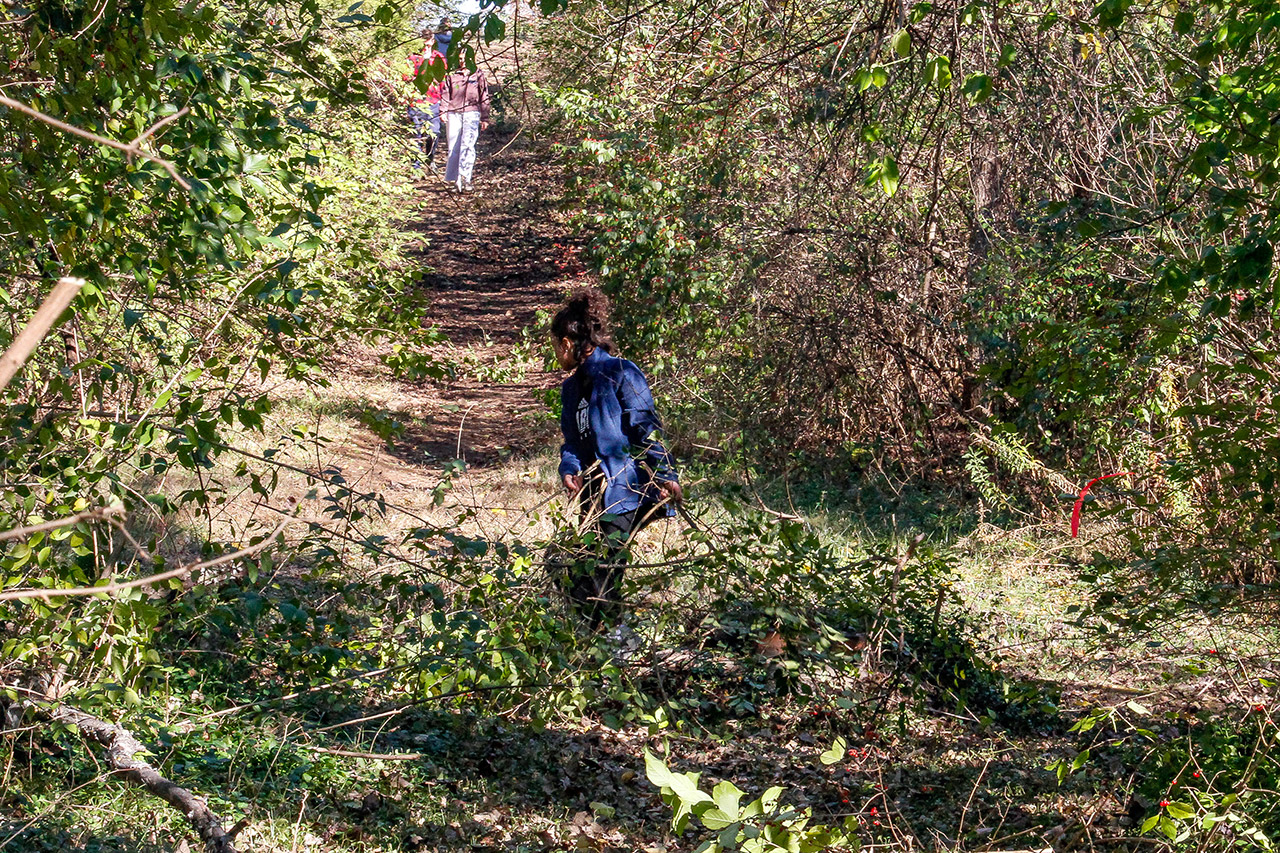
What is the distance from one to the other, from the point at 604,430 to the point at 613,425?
0.16ft

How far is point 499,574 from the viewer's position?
4648 millimetres

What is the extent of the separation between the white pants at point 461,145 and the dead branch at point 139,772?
1307cm

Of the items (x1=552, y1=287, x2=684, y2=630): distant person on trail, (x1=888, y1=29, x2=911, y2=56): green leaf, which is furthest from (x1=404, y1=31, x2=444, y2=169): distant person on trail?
(x1=888, y1=29, x2=911, y2=56): green leaf

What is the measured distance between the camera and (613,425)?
5.72 m

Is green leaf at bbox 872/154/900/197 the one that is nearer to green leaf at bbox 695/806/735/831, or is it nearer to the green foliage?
the green foliage

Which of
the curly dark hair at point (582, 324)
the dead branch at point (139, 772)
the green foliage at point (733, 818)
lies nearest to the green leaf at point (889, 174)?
the green foliage at point (733, 818)

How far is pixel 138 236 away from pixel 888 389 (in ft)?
20.3

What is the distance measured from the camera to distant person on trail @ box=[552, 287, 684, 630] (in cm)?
551

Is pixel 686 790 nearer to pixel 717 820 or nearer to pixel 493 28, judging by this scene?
pixel 717 820

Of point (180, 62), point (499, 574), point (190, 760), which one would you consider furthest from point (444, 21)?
point (190, 760)

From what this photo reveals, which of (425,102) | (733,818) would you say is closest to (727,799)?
(733,818)

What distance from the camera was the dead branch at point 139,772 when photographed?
3.44 meters

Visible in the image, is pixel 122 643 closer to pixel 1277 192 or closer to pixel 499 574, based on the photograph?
pixel 499 574

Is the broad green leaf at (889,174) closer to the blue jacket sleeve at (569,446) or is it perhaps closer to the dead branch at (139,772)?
the blue jacket sleeve at (569,446)
